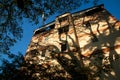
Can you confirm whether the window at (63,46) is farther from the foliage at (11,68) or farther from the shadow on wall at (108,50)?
the foliage at (11,68)

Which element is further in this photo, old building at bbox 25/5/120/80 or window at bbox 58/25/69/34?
window at bbox 58/25/69/34

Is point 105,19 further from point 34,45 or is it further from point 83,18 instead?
point 34,45

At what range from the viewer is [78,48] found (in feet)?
63.0

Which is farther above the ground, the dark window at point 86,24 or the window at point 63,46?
the dark window at point 86,24

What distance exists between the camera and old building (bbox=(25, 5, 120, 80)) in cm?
1339

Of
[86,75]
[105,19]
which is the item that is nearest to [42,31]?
[105,19]

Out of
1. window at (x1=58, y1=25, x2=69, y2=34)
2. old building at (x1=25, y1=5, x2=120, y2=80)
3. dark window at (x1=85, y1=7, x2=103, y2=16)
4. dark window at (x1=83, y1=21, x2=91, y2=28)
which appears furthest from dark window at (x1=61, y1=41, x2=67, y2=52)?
dark window at (x1=85, y1=7, x2=103, y2=16)

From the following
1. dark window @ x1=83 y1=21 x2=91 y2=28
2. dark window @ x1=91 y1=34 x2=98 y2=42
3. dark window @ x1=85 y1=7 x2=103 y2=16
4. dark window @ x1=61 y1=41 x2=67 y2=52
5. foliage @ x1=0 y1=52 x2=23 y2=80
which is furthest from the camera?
dark window @ x1=85 y1=7 x2=103 y2=16

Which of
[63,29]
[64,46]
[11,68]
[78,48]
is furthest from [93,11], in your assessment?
[11,68]

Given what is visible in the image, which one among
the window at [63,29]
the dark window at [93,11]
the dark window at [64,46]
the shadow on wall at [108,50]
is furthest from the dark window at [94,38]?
the dark window at [93,11]

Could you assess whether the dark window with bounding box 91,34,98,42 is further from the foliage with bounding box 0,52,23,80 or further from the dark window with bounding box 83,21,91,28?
the foliage with bounding box 0,52,23,80

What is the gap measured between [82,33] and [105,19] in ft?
9.26

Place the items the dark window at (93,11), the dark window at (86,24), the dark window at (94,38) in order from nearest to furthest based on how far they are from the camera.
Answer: the dark window at (94,38)
the dark window at (86,24)
the dark window at (93,11)

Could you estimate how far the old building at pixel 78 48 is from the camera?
13391 mm
